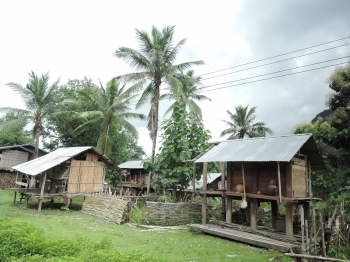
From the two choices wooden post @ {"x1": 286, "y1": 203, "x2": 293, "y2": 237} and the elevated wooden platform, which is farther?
wooden post @ {"x1": 286, "y1": 203, "x2": 293, "y2": 237}

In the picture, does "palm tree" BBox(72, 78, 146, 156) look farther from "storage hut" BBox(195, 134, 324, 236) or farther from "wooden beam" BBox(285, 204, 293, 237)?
"wooden beam" BBox(285, 204, 293, 237)

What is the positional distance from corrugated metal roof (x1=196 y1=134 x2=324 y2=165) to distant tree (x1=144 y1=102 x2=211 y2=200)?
1867mm

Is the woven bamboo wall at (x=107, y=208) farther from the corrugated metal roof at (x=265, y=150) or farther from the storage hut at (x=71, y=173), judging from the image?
the corrugated metal roof at (x=265, y=150)

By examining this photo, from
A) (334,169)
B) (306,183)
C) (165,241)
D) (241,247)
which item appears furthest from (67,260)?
(334,169)

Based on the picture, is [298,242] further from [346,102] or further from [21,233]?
[346,102]

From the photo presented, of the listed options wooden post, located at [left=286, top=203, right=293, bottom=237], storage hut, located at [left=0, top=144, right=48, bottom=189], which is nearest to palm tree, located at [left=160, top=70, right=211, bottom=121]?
wooden post, located at [left=286, top=203, right=293, bottom=237]

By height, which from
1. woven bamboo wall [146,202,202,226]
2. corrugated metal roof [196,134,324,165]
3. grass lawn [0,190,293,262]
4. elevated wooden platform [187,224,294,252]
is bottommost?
grass lawn [0,190,293,262]

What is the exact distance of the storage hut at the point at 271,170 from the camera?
988cm

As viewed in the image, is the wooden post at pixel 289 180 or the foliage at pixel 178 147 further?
the foliage at pixel 178 147

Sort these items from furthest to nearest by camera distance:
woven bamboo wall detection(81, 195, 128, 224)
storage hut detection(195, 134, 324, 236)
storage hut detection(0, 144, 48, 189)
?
storage hut detection(0, 144, 48, 189)
woven bamboo wall detection(81, 195, 128, 224)
storage hut detection(195, 134, 324, 236)

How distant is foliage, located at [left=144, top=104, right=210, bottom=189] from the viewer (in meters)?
14.4

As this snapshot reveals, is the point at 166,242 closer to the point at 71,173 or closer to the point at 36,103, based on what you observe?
the point at 71,173

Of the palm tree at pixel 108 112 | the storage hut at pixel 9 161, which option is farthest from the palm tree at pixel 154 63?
the storage hut at pixel 9 161

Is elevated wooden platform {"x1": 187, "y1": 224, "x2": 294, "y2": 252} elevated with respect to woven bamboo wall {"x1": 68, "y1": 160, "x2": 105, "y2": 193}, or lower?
lower
